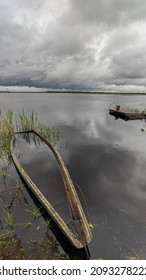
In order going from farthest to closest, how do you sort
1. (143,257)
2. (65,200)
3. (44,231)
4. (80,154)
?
(80,154)
(65,200)
(44,231)
(143,257)

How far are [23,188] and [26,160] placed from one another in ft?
13.4

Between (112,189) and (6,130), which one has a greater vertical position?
(6,130)

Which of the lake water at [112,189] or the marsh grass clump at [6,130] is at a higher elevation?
the marsh grass clump at [6,130]

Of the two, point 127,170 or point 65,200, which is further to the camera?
point 127,170

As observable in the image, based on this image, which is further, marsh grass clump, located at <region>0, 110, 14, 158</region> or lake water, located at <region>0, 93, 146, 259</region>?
marsh grass clump, located at <region>0, 110, 14, 158</region>

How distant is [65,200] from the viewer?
715cm

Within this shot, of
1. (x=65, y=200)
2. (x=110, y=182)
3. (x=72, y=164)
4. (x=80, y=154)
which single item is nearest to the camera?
(x=65, y=200)

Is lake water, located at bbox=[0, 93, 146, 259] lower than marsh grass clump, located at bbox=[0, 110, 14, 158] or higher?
lower

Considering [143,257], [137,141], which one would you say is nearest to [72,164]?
[143,257]

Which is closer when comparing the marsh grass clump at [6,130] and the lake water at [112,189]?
the lake water at [112,189]

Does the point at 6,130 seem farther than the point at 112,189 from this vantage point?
Yes

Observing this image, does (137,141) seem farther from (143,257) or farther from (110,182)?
(143,257)
